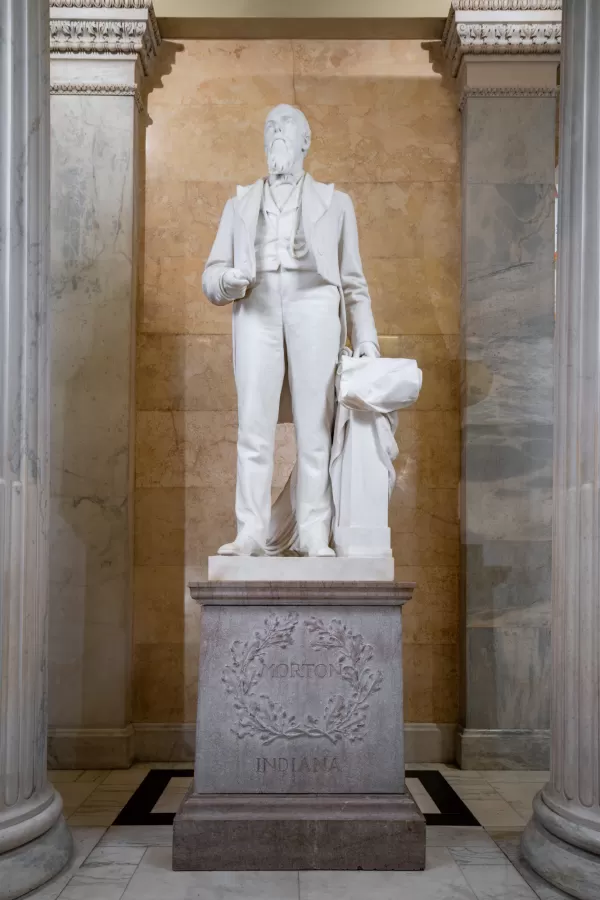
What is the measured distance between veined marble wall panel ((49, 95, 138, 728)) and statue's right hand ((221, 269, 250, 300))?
73.3 inches

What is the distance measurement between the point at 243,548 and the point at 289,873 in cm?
148

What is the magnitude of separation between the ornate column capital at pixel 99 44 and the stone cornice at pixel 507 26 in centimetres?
220

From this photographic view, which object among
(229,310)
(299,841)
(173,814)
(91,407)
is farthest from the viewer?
(229,310)

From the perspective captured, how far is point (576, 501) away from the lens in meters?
3.96

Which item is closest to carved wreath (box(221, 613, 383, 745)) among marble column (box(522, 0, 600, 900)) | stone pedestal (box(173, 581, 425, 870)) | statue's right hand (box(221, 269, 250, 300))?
stone pedestal (box(173, 581, 425, 870))

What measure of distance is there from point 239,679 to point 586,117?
9.66 feet

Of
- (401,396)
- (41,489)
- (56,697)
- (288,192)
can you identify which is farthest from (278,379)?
(56,697)

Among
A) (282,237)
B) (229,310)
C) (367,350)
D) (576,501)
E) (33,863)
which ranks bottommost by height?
(33,863)

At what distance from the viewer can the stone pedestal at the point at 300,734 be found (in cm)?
403

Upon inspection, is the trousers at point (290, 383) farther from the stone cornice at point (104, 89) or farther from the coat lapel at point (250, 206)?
the stone cornice at point (104, 89)

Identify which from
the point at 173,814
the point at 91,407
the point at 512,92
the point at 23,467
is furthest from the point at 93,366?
the point at 512,92

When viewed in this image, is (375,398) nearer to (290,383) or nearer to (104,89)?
(290,383)

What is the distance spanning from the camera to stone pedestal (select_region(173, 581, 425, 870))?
13.2ft

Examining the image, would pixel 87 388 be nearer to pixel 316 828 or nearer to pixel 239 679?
pixel 239 679
